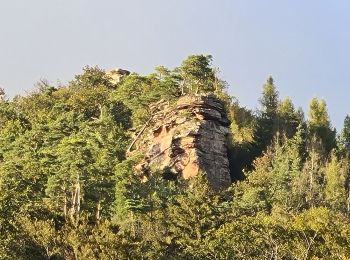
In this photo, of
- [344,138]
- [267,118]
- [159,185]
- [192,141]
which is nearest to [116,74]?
[267,118]

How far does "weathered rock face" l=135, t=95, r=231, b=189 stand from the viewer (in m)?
68.2

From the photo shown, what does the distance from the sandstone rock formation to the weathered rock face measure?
3192cm

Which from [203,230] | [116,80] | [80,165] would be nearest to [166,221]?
[203,230]

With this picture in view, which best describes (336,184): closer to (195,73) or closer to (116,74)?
(195,73)

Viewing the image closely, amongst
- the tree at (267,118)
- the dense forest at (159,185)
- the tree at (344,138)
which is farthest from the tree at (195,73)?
the tree at (344,138)

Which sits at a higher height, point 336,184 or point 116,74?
point 116,74

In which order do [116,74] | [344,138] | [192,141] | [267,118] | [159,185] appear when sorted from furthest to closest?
[116,74]
[344,138]
[267,118]
[192,141]
[159,185]

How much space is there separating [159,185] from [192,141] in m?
8.83

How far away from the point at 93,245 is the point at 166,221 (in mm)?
9163

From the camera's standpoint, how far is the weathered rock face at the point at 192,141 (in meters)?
68.2

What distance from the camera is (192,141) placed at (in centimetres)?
6944

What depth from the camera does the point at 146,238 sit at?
1934 inches

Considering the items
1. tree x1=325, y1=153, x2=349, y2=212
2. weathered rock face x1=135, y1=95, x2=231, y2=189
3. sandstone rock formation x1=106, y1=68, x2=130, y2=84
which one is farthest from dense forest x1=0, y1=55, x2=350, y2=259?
sandstone rock formation x1=106, y1=68, x2=130, y2=84

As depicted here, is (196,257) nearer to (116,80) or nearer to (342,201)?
(342,201)
